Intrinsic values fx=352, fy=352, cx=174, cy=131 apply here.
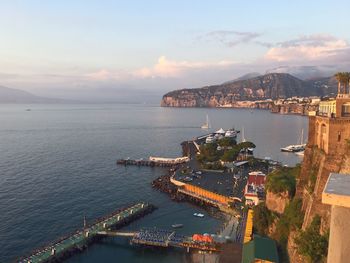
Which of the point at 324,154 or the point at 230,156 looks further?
the point at 230,156

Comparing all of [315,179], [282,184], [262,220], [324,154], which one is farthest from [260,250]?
[324,154]

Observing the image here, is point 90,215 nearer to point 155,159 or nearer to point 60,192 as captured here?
point 60,192

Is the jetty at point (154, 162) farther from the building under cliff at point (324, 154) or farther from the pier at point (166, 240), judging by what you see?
the building under cliff at point (324, 154)

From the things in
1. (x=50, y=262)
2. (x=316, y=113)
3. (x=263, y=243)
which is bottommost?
(x=50, y=262)

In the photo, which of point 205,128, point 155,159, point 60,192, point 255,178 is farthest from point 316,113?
point 205,128

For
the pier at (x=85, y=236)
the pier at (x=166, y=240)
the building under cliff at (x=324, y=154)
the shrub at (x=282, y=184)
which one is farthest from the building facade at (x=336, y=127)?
the pier at (x=85, y=236)

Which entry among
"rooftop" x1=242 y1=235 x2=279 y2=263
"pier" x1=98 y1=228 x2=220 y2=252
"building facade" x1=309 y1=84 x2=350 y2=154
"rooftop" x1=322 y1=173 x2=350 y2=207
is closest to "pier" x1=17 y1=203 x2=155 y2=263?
"pier" x1=98 y1=228 x2=220 y2=252

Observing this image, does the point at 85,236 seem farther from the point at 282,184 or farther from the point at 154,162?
the point at 154,162

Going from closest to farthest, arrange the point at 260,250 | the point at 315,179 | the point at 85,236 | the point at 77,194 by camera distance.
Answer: the point at 315,179 → the point at 260,250 → the point at 85,236 → the point at 77,194
